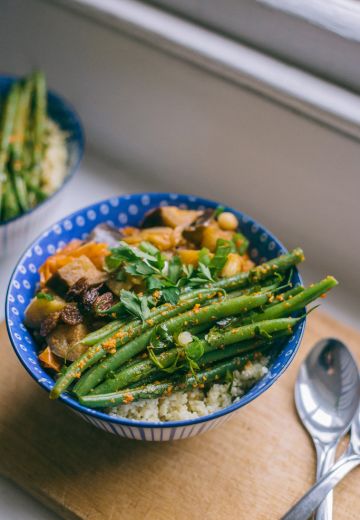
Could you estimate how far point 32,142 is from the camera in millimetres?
1887

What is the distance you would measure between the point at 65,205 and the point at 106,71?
50 cm

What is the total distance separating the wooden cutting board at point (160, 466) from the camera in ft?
4.01

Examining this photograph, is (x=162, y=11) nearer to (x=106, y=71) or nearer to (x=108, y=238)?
(x=106, y=71)

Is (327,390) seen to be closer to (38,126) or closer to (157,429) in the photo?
(157,429)

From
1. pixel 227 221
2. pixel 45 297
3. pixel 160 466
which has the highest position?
pixel 227 221

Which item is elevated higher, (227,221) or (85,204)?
(227,221)

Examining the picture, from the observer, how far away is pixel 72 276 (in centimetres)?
131

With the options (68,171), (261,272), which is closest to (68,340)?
(261,272)

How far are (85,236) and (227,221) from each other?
1.30 ft

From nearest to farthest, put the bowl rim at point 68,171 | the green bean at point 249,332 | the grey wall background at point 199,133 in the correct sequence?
the green bean at point 249,332
the bowl rim at point 68,171
the grey wall background at point 199,133

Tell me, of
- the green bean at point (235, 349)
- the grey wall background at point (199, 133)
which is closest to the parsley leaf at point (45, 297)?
the green bean at point (235, 349)

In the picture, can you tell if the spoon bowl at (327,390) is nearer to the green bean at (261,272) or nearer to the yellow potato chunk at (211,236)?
the green bean at (261,272)

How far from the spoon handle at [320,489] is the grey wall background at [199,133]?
0.63m

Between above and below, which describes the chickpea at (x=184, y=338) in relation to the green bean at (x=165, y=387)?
above
